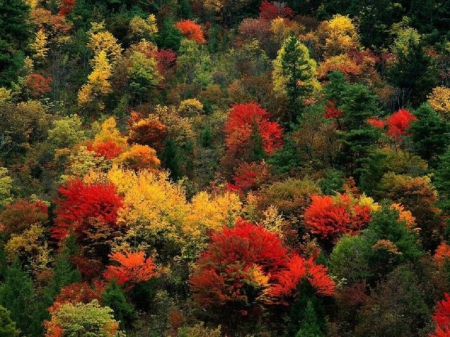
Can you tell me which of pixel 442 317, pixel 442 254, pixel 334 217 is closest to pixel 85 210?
pixel 334 217

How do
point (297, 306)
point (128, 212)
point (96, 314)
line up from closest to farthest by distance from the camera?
point (96, 314)
point (297, 306)
point (128, 212)

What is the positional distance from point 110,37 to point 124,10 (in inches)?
376

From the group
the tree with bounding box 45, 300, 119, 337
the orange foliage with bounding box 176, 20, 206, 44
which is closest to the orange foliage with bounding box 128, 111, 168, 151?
the orange foliage with bounding box 176, 20, 206, 44

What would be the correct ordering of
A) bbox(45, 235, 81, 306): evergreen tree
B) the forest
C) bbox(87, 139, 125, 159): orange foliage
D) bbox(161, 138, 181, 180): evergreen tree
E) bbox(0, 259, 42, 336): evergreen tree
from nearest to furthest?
1. bbox(0, 259, 42, 336): evergreen tree
2. the forest
3. bbox(45, 235, 81, 306): evergreen tree
4. bbox(161, 138, 181, 180): evergreen tree
5. bbox(87, 139, 125, 159): orange foliage

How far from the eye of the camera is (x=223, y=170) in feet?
221

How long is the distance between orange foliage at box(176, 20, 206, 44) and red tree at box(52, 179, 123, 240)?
44.0 m

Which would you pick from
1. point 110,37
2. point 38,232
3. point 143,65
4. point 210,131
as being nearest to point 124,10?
point 110,37

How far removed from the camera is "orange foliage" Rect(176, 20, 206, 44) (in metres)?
94.9

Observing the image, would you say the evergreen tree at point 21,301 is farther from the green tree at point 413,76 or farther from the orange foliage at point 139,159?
the green tree at point 413,76

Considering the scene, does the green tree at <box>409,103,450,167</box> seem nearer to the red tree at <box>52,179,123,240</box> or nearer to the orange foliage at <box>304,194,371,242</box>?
the orange foliage at <box>304,194,371,242</box>

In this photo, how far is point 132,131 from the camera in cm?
7038

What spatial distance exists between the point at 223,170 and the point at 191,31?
1343 inches

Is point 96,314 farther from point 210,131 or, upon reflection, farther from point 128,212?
point 210,131

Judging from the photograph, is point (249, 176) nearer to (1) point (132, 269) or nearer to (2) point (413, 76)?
(1) point (132, 269)
